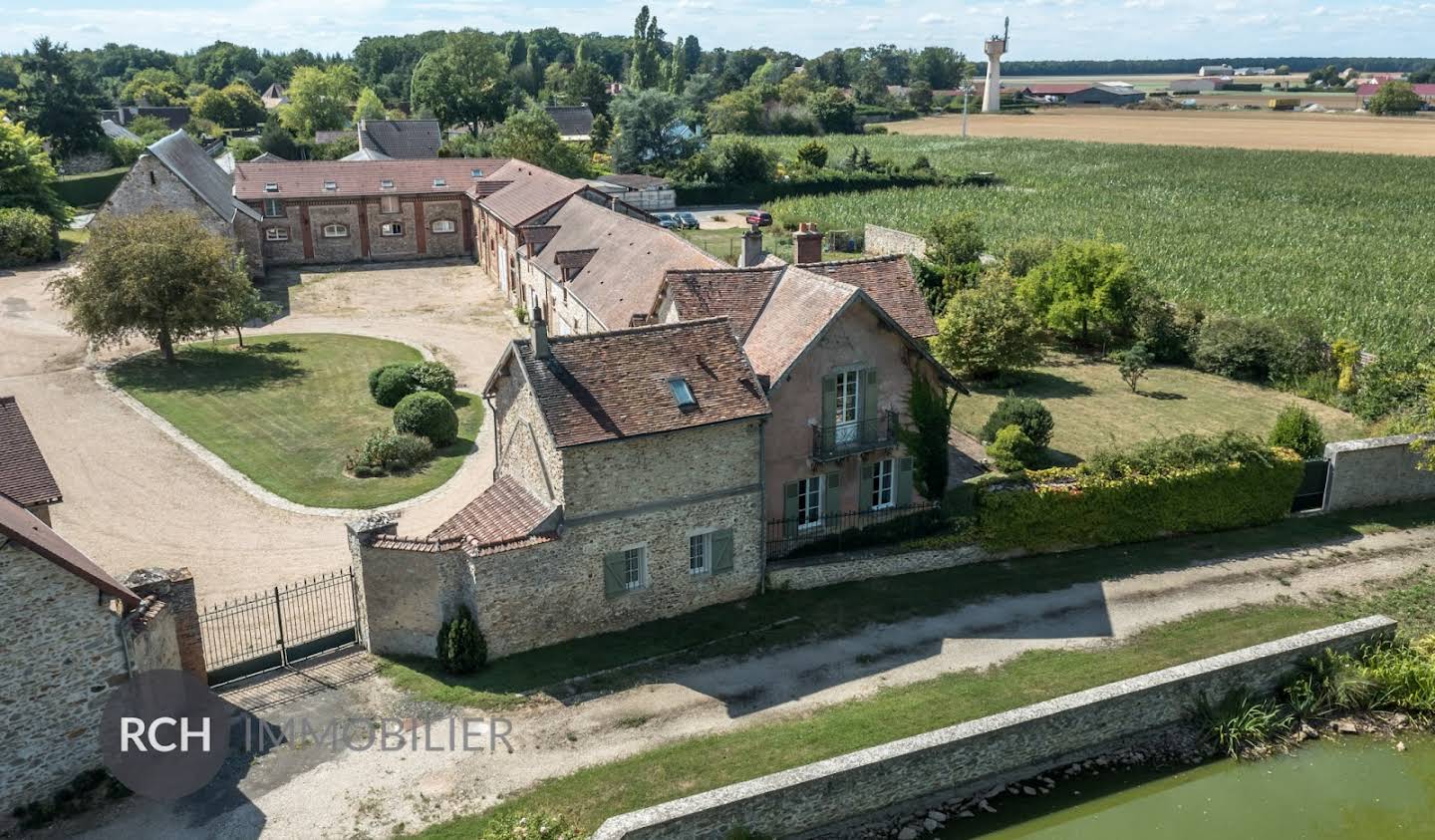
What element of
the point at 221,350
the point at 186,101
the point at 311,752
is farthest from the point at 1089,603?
the point at 186,101

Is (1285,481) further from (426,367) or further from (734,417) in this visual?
(426,367)

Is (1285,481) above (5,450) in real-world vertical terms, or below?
below

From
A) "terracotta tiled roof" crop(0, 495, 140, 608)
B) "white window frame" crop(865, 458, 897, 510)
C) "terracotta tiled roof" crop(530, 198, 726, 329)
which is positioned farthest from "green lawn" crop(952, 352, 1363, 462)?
"terracotta tiled roof" crop(0, 495, 140, 608)

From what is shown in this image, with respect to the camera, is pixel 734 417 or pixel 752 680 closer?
pixel 752 680

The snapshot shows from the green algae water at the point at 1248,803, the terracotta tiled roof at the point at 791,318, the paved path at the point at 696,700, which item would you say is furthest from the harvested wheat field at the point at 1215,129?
the green algae water at the point at 1248,803

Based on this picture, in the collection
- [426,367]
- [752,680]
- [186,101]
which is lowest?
[752,680]

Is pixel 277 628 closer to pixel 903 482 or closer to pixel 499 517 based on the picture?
pixel 499 517
